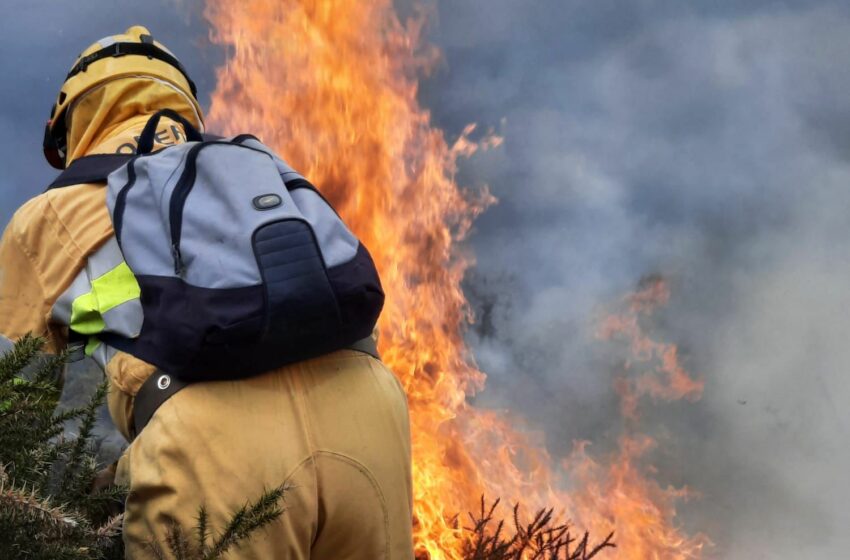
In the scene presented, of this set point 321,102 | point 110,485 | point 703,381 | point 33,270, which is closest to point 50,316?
point 33,270

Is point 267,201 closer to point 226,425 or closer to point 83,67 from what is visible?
point 226,425

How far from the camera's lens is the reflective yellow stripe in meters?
1.97

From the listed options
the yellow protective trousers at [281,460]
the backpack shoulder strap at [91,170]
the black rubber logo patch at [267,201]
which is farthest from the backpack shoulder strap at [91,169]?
the yellow protective trousers at [281,460]

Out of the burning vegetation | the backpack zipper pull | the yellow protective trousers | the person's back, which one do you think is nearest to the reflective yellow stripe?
the person's back

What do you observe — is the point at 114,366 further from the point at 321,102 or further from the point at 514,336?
the point at 514,336

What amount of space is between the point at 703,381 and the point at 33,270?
19.4 ft

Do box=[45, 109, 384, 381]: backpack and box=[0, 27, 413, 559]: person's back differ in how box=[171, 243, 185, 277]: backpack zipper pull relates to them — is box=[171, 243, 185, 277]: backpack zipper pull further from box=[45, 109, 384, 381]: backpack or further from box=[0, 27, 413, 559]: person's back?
box=[0, 27, 413, 559]: person's back

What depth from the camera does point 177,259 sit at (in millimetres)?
1827

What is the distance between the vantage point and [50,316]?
2061mm

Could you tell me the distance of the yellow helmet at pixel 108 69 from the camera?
289 cm

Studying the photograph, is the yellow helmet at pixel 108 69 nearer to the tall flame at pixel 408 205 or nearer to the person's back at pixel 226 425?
the person's back at pixel 226 425

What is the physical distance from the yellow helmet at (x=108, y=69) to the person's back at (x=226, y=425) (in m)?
0.89

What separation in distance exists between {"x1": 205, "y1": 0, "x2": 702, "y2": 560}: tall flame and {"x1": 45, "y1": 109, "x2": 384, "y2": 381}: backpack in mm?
3814

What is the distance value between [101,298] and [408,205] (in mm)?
4675
